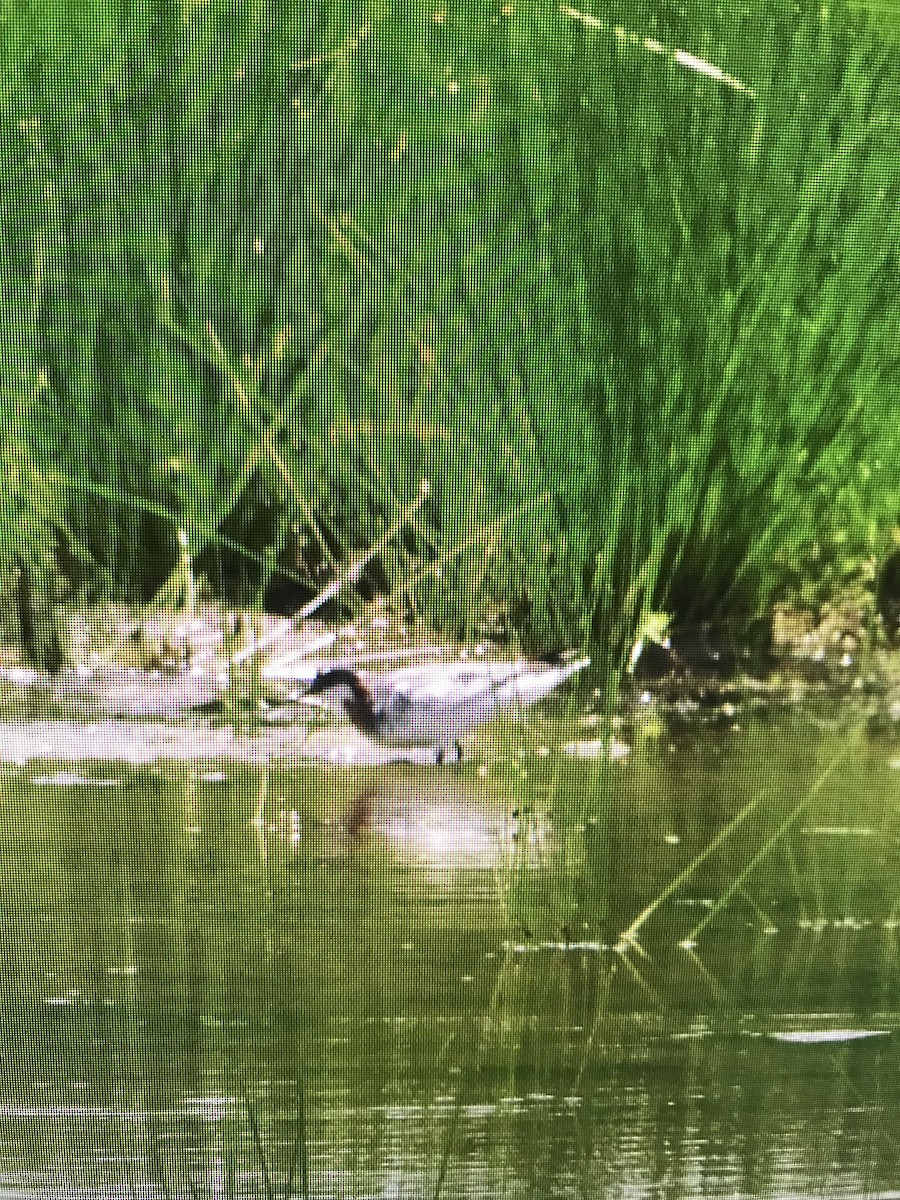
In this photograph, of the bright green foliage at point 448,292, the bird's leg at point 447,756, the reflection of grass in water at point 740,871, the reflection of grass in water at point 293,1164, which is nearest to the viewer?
the reflection of grass in water at point 293,1164

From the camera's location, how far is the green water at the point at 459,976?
4.88 feet

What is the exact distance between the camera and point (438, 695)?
2236mm

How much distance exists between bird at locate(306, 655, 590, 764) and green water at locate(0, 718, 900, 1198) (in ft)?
0.27

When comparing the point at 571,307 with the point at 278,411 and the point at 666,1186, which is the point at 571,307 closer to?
the point at 278,411

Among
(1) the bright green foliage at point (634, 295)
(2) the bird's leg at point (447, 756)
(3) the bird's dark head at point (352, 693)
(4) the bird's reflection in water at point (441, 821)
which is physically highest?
(1) the bright green foliage at point (634, 295)

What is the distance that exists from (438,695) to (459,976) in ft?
1.86

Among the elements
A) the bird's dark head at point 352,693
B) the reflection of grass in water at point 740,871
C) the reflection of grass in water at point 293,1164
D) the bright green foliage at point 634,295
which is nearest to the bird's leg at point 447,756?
the bird's dark head at point 352,693

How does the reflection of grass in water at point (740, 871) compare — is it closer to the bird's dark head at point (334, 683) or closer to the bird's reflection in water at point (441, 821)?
the bird's reflection in water at point (441, 821)

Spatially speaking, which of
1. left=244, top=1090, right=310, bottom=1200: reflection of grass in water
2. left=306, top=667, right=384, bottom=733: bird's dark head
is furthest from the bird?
left=244, top=1090, right=310, bottom=1200: reflection of grass in water

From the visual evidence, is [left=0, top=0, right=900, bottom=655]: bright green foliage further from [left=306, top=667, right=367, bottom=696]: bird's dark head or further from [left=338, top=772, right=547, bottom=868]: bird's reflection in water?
[left=338, top=772, right=547, bottom=868]: bird's reflection in water

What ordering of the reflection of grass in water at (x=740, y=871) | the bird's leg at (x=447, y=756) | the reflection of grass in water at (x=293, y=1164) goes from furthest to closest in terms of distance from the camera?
the bird's leg at (x=447, y=756) → the reflection of grass in water at (x=740, y=871) → the reflection of grass in water at (x=293, y=1164)

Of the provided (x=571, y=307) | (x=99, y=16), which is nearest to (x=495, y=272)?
(x=571, y=307)

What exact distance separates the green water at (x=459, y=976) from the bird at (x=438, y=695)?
8 centimetres

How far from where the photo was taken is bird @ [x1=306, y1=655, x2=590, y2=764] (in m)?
2.19
